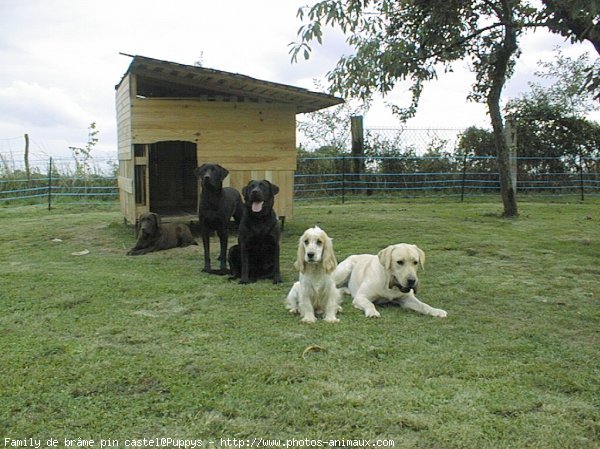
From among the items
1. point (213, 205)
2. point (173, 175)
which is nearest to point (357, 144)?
point (173, 175)

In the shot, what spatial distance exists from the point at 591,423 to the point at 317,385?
1.30 metres

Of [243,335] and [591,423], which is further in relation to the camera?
[243,335]

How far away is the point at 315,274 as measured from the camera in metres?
4.41

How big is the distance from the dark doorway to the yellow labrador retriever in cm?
741

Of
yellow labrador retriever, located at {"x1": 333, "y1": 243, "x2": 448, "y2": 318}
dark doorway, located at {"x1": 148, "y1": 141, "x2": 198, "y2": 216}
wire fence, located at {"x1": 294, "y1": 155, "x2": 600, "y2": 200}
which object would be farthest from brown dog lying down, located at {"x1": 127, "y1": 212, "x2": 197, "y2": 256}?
wire fence, located at {"x1": 294, "y1": 155, "x2": 600, "y2": 200}

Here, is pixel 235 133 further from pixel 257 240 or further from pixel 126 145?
pixel 257 240

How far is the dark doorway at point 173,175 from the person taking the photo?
11891 millimetres

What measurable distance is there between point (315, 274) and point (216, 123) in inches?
210

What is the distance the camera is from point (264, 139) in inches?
373

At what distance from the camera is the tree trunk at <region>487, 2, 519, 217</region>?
1090 centimetres

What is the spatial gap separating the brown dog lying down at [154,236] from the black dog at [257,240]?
2096mm

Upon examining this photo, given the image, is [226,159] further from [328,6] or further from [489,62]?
[489,62]

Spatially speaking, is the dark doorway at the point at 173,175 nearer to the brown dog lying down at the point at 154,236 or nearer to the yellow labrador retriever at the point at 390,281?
the brown dog lying down at the point at 154,236

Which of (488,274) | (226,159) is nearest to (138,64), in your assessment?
(226,159)
